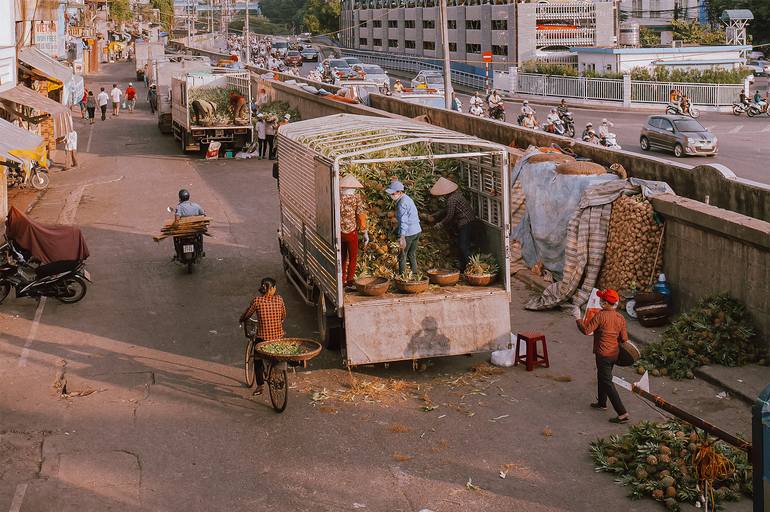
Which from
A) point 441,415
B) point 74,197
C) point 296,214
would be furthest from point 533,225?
point 74,197

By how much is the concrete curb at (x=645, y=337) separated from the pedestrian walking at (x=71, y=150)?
19.7m

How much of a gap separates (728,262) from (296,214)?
651 cm

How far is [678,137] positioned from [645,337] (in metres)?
24.1

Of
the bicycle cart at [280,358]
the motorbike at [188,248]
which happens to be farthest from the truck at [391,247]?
the motorbike at [188,248]

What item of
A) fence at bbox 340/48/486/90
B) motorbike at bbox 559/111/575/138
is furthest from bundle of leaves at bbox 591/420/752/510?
fence at bbox 340/48/486/90

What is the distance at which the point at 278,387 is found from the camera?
11938 millimetres

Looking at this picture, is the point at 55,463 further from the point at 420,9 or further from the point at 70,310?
the point at 420,9

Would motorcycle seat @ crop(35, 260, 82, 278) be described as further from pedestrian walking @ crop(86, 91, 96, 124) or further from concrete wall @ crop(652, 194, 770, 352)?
pedestrian walking @ crop(86, 91, 96, 124)

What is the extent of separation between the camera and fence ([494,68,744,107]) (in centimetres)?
5422

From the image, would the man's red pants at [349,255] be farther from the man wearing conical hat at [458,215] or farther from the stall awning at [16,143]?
the stall awning at [16,143]

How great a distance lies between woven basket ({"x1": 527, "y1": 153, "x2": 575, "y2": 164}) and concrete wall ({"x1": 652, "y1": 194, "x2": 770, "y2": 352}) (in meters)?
3.85

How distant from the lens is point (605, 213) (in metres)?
16.4

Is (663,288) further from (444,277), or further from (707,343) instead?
(444,277)

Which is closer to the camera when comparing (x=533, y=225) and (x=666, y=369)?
(x=666, y=369)
